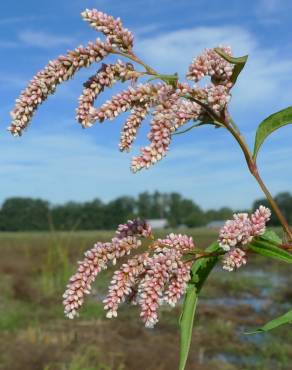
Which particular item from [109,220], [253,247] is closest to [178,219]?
[109,220]

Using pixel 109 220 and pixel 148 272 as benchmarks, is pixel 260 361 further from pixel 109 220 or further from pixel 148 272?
pixel 109 220

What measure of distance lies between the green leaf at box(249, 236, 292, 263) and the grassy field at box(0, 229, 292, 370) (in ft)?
13.1

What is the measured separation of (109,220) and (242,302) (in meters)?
49.7

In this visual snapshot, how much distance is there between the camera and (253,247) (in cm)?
169

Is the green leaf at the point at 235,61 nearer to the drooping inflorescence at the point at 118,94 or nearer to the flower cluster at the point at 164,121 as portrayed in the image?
the drooping inflorescence at the point at 118,94

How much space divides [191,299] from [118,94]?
577 millimetres

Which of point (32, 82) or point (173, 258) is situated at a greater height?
point (32, 82)

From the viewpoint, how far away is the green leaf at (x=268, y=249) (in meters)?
1.67

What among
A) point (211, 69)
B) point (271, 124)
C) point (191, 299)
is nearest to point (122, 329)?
point (191, 299)

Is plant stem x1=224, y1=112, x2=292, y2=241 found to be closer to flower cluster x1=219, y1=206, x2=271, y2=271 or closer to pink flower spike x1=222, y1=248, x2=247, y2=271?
flower cluster x1=219, y1=206, x2=271, y2=271

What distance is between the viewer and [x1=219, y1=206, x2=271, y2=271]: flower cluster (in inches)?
60.7

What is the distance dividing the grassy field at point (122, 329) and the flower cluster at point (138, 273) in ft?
12.8

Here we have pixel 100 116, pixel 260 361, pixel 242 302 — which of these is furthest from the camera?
pixel 242 302

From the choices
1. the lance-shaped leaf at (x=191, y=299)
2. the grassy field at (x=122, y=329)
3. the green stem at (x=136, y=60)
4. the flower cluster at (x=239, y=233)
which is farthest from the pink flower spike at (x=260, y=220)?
the grassy field at (x=122, y=329)
